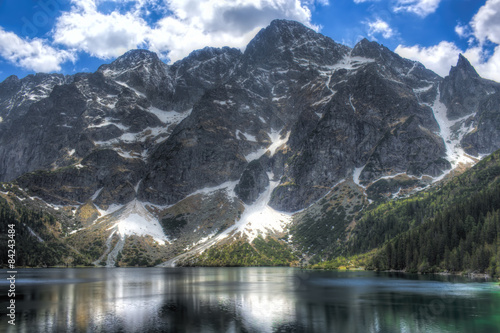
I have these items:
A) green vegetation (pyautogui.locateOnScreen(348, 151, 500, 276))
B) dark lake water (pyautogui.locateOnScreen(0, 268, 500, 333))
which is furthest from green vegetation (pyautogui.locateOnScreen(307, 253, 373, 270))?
dark lake water (pyautogui.locateOnScreen(0, 268, 500, 333))

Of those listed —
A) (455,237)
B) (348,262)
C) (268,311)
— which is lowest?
(348,262)

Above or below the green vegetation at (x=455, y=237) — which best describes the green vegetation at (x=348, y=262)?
below

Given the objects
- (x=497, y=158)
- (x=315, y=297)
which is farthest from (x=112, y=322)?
(x=497, y=158)

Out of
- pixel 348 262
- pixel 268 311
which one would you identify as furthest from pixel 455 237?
pixel 268 311

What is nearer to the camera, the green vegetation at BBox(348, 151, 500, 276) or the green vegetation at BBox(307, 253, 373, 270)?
the green vegetation at BBox(348, 151, 500, 276)

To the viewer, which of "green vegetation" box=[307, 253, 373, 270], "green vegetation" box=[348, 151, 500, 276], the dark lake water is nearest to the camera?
the dark lake water

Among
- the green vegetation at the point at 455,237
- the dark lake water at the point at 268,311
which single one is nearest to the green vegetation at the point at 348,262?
the green vegetation at the point at 455,237

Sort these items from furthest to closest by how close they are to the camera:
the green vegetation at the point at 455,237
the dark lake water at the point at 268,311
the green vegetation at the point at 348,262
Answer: the green vegetation at the point at 348,262 → the green vegetation at the point at 455,237 → the dark lake water at the point at 268,311

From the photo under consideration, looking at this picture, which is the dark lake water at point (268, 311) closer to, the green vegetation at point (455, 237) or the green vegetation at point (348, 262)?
the green vegetation at point (455, 237)

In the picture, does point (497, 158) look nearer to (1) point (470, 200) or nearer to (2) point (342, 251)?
(1) point (470, 200)

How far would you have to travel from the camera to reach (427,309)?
174 feet

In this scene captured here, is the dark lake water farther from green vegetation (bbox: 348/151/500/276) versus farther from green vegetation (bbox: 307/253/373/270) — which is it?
green vegetation (bbox: 307/253/373/270)

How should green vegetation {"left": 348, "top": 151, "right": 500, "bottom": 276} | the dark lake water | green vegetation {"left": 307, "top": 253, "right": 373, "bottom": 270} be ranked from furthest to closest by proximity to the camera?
1. green vegetation {"left": 307, "top": 253, "right": 373, "bottom": 270}
2. green vegetation {"left": 348, "top": 151, "right": 500, "bottom": 276}
3. the dark lake water

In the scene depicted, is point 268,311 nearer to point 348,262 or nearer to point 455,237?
point 455,237
